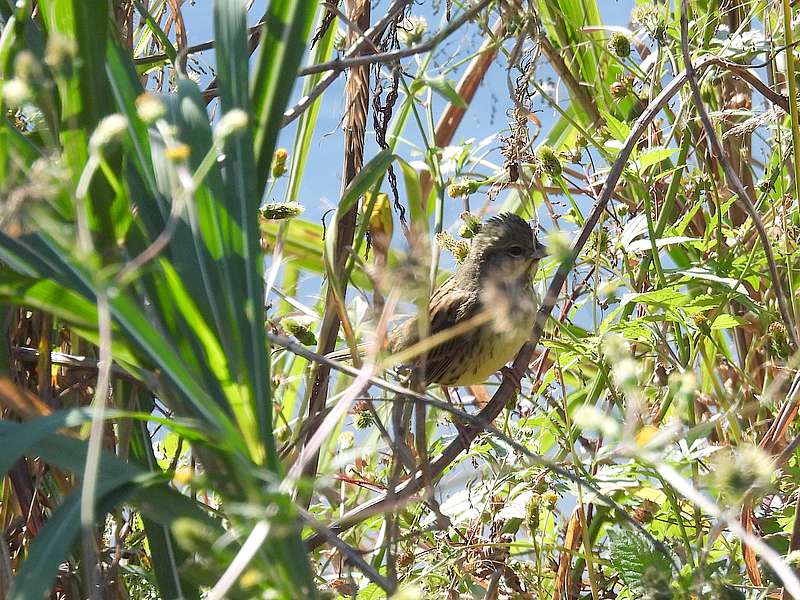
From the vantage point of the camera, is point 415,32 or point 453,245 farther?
point 453,245

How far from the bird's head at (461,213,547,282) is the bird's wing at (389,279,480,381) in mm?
141

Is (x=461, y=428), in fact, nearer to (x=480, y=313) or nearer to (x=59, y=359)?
(x=480, y=313)

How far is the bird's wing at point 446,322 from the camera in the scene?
279 cm

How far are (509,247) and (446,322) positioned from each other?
0.37m

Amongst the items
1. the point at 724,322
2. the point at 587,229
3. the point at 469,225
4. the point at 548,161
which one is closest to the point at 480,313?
the point at 469,225

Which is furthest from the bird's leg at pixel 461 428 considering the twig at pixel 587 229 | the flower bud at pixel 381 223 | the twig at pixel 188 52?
Answer: the twig at pixel 188 52

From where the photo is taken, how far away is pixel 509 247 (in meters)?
2.74

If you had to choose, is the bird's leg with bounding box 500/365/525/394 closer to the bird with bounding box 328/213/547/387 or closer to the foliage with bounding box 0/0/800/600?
the foliage with bounding box 0/0/800/600

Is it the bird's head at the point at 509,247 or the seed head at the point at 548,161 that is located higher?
the seed head at the point at 548,161

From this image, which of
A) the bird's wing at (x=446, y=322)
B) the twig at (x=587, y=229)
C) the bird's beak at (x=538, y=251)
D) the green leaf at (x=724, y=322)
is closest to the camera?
the twig at (x=587, y=229)

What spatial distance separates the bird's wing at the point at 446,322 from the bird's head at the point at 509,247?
→ 0.14 meters

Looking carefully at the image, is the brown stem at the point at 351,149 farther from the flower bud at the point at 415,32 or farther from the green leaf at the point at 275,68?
the green leaf at the point at 275,68

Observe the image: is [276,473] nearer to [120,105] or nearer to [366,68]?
[120,105]

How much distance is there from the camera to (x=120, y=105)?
1331mm
